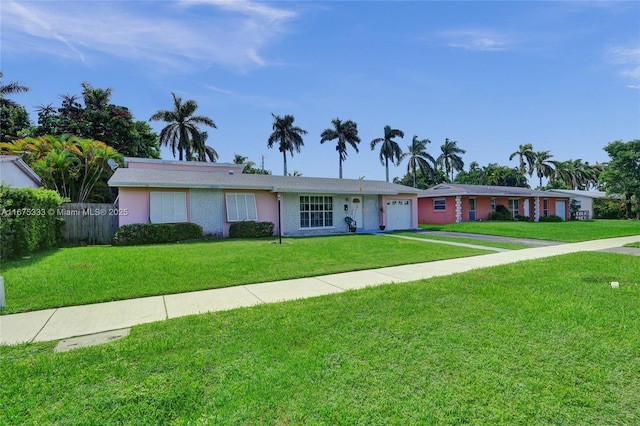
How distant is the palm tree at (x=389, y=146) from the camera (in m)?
40.5

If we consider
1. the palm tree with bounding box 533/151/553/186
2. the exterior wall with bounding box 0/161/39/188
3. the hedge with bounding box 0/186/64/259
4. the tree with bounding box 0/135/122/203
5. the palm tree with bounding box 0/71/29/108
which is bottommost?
the hedge with bounding box 0/186/64/259

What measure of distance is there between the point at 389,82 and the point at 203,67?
789 cm

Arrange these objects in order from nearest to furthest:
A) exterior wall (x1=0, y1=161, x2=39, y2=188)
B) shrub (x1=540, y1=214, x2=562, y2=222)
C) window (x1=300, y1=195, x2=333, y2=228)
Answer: exterior wall (x1=0, y1=161, x2=39, y2=188)
window (x1=300, y1=195, x2=333, y2=228)
shrub (x1=540, y1=214, x2=562, y2=222)

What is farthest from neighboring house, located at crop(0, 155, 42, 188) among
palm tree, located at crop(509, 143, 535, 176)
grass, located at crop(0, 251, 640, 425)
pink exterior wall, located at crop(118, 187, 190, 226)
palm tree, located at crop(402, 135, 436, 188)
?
palm tree, located at crop(509, 143, 535, 176)

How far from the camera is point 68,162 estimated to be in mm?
16484

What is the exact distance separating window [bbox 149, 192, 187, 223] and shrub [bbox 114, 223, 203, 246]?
55 cm

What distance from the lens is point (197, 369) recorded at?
116 inches

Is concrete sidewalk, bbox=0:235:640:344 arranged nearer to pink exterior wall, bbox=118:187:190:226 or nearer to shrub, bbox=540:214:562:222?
pink exterior wall, bbox=118:187:190:226

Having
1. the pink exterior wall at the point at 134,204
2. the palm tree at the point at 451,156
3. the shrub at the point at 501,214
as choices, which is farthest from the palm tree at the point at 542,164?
the pink exterior wall at the point at 134,204

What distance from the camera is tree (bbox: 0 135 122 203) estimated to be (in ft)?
53.9

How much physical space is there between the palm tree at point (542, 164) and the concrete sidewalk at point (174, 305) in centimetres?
5525

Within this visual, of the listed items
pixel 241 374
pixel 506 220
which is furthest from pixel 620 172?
pixel 241 374

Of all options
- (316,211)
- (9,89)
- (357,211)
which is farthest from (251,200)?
(9,89)

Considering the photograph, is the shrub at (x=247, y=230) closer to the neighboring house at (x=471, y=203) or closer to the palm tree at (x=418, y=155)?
the neighboring house at (x=471, y=203)
